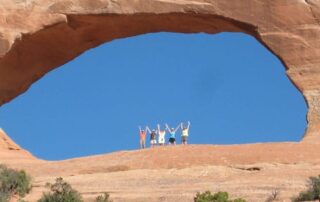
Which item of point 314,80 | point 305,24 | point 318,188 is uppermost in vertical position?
point 305,24

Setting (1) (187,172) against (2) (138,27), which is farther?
(2) (138,27)

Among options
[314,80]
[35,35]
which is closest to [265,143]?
[314,80]

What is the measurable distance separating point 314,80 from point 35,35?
7959 millimetres

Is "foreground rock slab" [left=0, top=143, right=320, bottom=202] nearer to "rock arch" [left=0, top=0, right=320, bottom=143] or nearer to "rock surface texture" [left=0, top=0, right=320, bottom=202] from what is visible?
"rock surface texture" [left=0, top=0, right=320, bottom=202]

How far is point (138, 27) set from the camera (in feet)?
76.6

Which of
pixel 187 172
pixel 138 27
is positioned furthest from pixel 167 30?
pixel 187 172

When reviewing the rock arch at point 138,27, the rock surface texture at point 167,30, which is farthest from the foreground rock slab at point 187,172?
the rock arch at point 138,27

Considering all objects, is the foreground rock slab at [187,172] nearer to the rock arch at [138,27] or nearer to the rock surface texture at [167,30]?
the rock surface texture at [167,30]

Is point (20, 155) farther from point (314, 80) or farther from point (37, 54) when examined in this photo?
point (314, 80)

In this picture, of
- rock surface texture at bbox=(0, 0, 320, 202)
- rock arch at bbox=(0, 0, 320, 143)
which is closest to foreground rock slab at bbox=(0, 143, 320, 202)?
rock surface texture at bbox=(0, 0, 320, 202)

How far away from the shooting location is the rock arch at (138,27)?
20969mm

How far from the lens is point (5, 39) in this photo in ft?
75.8

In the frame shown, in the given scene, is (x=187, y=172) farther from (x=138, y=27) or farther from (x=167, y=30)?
(x=138, y=27)

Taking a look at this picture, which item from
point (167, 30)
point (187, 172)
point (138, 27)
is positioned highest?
point (138, 27)
